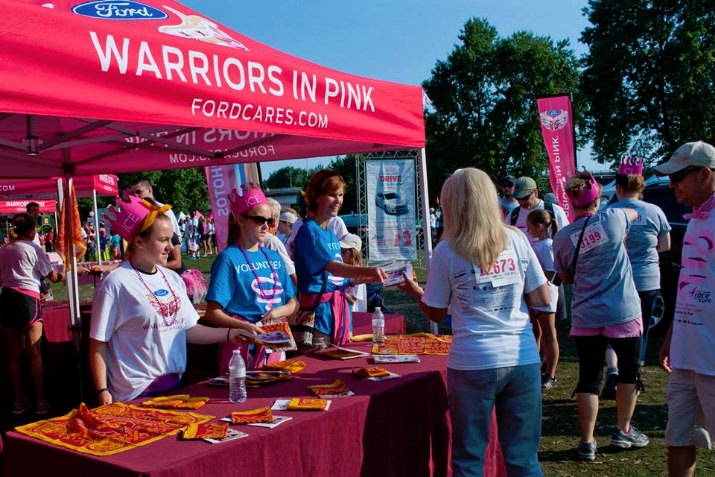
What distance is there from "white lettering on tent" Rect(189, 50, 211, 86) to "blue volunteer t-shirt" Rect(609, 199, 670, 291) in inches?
147

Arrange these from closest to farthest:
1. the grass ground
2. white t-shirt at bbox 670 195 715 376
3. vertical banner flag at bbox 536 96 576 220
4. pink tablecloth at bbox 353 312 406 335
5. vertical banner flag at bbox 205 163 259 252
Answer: white t-shirt at bbox 670 195 715 376 → the grass ground → pink tablecloth at bbox 353 312 406 335 → vertical banner flag at bbox 205 163 259 252 → vertical banner flag at bbox 536 96 576 220

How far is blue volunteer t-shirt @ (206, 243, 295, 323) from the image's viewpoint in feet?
10.4

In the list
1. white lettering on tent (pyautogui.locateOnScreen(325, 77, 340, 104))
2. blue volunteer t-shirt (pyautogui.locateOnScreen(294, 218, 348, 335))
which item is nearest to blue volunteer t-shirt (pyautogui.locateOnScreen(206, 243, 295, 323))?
blue volunteer t-shirt (pyautogui.locateOnScreen(294, 218, 348, 335))

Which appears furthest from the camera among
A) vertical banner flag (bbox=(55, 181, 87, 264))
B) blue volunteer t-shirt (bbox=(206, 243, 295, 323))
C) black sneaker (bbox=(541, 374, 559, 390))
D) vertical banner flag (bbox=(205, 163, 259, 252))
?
vertical banner flag (bbox=(205, 163, 259, 252))

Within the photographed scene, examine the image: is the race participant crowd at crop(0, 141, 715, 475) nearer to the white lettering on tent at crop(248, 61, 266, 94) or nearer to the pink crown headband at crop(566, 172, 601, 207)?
the white lettering on tent at crop(248, 61, 266, 94)

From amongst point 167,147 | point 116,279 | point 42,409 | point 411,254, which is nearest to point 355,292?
point 167,147

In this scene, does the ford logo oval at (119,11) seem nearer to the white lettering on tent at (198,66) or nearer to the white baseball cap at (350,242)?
the white lettering on tent at (198,66)

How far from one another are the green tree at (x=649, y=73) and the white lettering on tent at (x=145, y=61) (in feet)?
92.4

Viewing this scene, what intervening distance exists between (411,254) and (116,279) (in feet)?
43.9

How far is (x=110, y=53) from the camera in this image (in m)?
2.34

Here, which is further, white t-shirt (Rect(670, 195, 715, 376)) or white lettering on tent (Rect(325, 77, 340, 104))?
white lettering on tent (Rect(325, 77, 340, 104))

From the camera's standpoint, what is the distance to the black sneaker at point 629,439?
4.07m

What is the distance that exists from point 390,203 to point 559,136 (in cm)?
442

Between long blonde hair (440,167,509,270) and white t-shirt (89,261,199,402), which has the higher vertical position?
long blonde hair (440,167,509,270)
